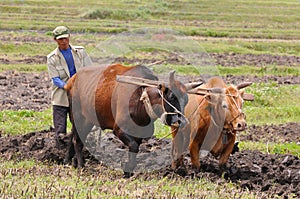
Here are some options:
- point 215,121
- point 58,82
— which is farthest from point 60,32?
point 215,121

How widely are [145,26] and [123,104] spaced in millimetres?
31732

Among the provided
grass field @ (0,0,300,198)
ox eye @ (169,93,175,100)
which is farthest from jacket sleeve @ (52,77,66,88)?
ox eye @ (169,93,175,100)

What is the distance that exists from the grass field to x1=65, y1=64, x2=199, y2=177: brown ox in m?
0.67

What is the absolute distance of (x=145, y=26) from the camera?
130ft

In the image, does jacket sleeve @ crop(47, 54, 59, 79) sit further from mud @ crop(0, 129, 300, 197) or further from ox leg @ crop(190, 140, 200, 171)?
ox leg @ crop(190, 140, 200, 171)

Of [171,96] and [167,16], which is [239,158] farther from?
[167,16]

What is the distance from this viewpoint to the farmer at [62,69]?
9.48 meters

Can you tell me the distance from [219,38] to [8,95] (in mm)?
21622

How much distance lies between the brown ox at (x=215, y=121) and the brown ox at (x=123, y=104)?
65 cm

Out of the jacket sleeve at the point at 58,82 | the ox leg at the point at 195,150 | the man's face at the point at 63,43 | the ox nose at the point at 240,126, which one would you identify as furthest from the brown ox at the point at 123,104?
the ox nose at the point at 240,126

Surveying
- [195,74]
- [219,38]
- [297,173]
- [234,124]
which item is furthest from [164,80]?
[219,38]

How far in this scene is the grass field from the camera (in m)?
6.82

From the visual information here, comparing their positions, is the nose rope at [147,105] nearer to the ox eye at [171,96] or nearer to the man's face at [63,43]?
the ox eye at [171,96]

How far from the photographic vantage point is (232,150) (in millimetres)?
9273
